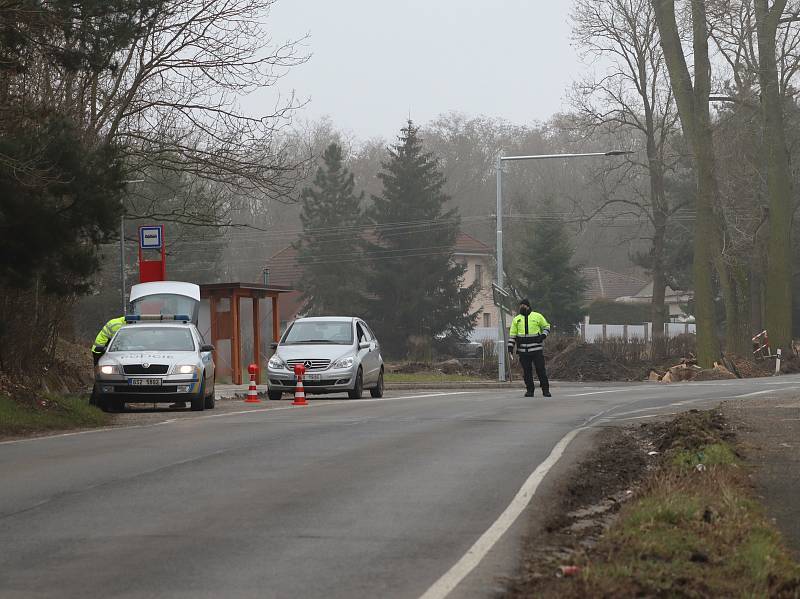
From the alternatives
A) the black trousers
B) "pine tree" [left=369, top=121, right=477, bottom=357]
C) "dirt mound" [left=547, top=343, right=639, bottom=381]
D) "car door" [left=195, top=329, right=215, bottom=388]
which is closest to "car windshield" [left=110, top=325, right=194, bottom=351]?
"car door" [left=195, top=329, right=215, bottom=388]

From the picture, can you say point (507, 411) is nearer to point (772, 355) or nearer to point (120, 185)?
point (120, 185)

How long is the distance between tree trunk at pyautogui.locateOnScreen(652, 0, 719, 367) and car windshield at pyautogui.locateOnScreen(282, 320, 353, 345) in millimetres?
19392

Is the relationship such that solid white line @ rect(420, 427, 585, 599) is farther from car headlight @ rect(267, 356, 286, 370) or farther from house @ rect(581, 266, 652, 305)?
house @ rect(581, 266, 652, 305)

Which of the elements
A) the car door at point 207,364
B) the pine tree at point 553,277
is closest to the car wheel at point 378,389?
the car door at point 207,364

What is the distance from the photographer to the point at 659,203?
192 ft

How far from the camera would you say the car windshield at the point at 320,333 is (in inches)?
1087

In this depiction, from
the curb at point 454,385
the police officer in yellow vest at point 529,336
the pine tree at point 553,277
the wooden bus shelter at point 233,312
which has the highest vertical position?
the pine tree at point 553,277

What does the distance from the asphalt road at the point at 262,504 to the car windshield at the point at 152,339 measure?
16.8 feet

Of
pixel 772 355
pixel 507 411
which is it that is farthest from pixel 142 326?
pixel 772 355

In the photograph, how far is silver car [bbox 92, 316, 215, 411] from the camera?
23.2 metres

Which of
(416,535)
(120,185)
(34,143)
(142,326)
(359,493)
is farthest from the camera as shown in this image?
(142,326)

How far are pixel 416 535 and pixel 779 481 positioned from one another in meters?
3.90

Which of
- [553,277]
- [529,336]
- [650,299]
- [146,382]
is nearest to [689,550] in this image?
[146,382]

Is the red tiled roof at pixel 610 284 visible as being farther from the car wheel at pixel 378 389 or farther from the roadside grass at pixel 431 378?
the car wheel at pixel 378 389
